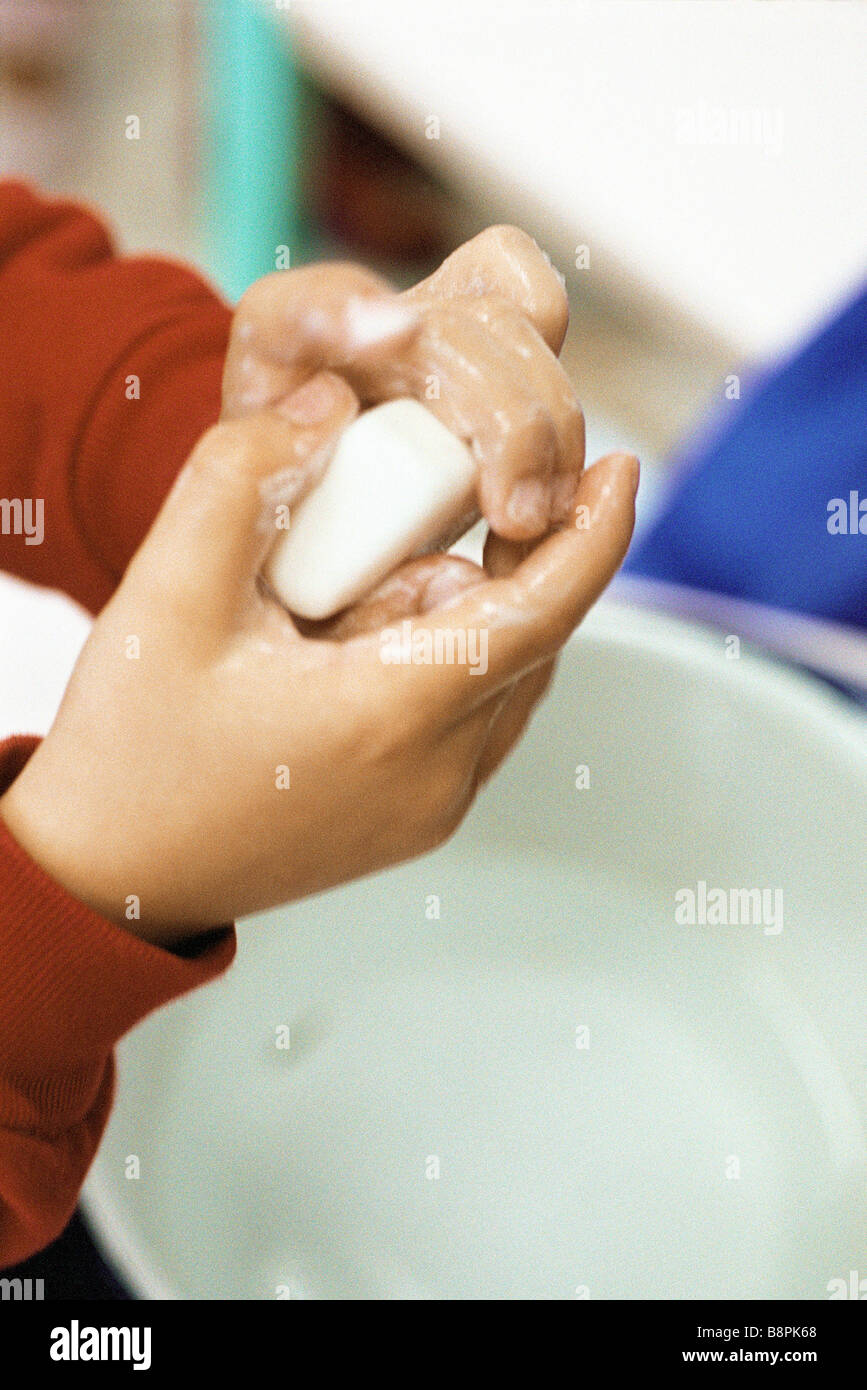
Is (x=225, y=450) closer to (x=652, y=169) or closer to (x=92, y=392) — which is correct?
(x=92, y=392)

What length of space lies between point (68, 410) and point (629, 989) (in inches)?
12.9

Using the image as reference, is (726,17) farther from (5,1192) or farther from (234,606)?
(5,1192)

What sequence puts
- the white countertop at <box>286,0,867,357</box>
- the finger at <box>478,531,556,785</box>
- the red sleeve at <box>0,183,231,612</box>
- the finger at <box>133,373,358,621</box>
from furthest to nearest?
the white countertop at <box>286,0,867,357</box> → the red sleeve at <box>0,183,231,612</box> → the finger at <box>478,531,556,785</box> → the finger at <box>133,373,358,621</box>

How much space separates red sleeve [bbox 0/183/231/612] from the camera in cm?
50

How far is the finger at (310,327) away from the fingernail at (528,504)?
5cm

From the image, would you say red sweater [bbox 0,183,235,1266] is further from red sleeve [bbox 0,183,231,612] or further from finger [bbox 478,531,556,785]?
finger [bbox 478,531,556,785]

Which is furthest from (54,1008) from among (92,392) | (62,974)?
(92,392)

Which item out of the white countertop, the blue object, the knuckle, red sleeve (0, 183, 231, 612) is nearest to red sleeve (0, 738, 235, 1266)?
the knuckle

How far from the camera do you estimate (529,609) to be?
0.94 ft

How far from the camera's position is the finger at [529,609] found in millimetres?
279

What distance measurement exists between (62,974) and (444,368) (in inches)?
7.1

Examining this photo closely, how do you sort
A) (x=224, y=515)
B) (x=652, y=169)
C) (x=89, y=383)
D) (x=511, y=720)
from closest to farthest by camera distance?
1. (x=224, y=515)
2. (x=511, y=720)
3. (x=89, y=383)
4. (x=652, y=169)

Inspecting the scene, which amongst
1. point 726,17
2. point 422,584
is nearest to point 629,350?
point 726,17

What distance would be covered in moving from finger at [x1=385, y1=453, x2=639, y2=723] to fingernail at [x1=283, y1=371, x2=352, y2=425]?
0.06 meters
